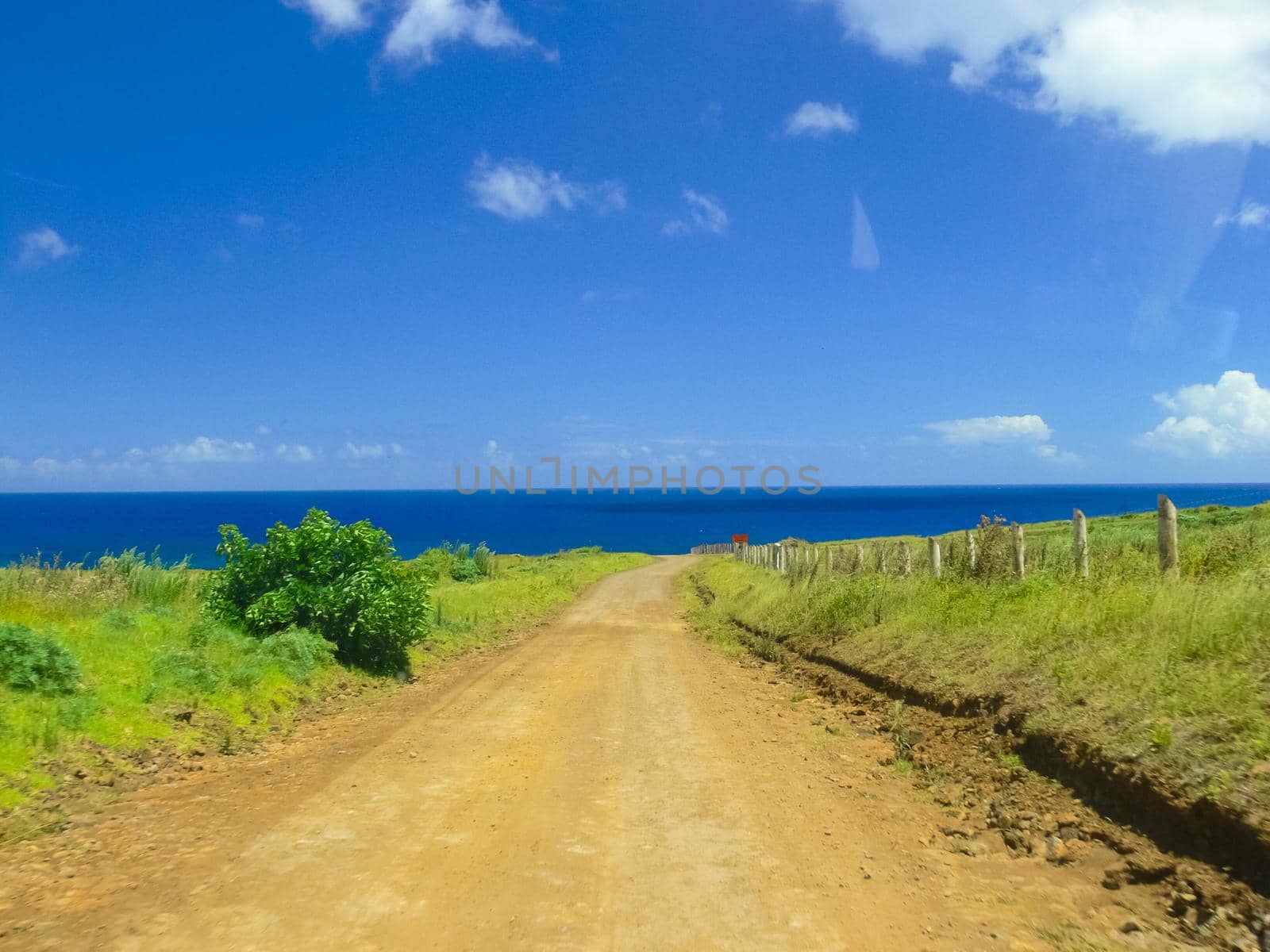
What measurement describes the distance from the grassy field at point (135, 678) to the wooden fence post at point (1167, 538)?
11887 millimetres

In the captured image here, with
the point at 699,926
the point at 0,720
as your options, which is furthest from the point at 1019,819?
the point at 0,720

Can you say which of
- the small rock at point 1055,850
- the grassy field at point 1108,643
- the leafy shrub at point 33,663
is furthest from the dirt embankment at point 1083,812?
the leafy shrub at point 33,663

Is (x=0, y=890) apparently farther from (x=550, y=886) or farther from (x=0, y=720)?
(x=550, y=886)

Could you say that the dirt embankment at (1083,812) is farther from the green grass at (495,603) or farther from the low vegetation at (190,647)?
the green grass at (495,603)

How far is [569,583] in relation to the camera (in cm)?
3812

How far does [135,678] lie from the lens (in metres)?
9.86

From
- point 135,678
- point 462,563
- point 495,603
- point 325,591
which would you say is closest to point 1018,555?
point 325,591

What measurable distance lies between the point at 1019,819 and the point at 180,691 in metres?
9.23

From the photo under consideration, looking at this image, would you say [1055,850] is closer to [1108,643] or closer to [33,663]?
[1108,643]

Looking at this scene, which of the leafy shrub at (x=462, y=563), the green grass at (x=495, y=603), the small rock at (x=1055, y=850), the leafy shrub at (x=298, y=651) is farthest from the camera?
the leafy shrub at (x=462, y=563)

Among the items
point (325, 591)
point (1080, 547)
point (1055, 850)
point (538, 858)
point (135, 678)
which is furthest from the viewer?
point (325, 591)

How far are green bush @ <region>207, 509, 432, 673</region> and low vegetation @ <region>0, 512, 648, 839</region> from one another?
3 cm

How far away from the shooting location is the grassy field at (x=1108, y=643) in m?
6.31

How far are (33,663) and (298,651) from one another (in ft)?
13.7
